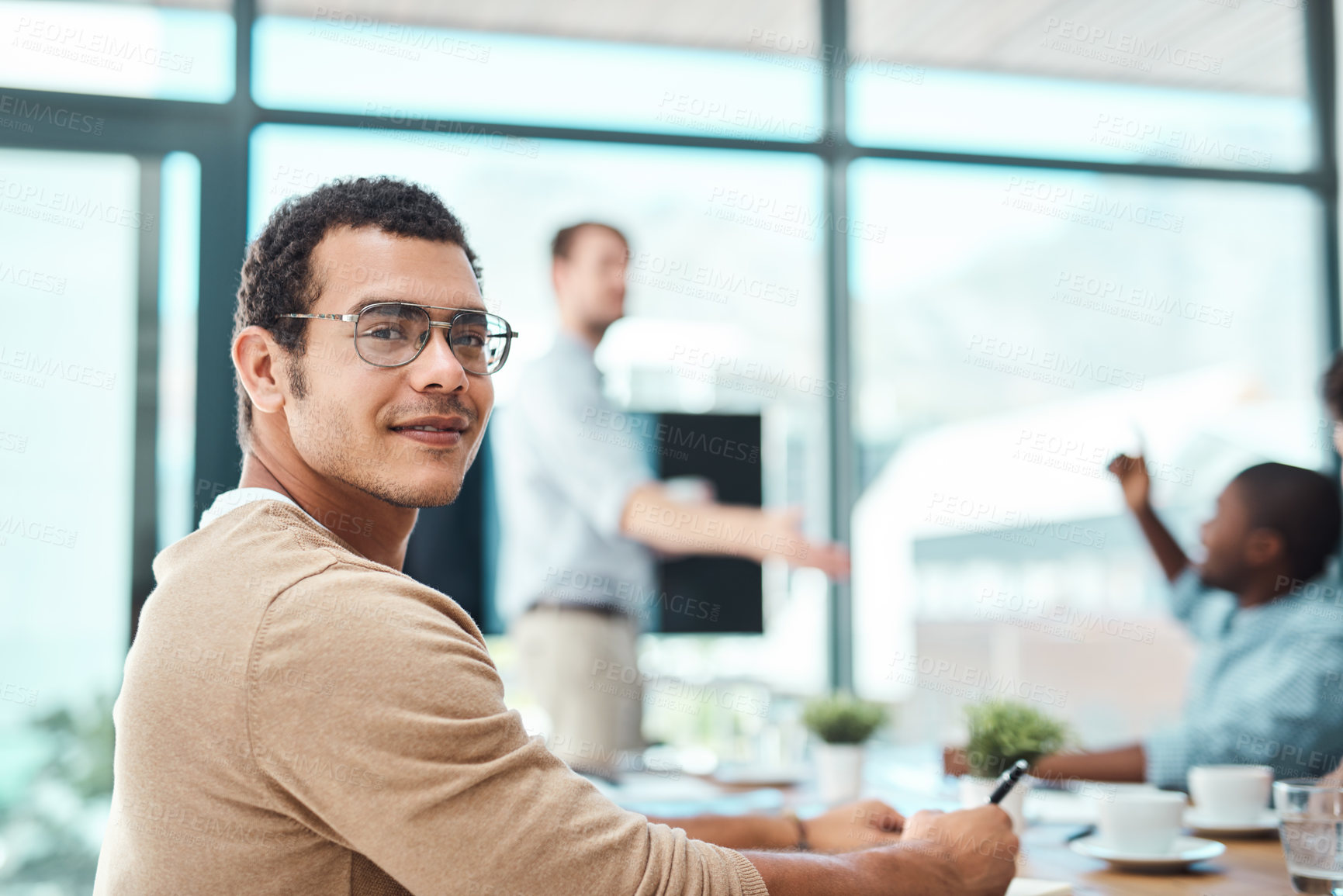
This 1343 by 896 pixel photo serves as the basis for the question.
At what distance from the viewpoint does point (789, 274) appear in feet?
12.0

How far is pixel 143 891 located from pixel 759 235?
297 centimetres

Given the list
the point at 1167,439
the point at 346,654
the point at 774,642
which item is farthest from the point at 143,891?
the point at 1167,439

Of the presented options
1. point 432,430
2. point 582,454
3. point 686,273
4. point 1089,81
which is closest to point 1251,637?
point 582,454

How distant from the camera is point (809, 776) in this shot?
89.4 inches

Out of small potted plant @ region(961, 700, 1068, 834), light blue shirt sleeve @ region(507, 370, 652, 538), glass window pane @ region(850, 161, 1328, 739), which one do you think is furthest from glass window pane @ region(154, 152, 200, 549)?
small potted plant @ region(961, 700, 1068, 834)

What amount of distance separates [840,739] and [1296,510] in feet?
4.38

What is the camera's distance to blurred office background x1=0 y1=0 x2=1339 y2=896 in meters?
3.25

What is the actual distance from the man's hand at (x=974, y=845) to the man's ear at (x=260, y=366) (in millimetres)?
796

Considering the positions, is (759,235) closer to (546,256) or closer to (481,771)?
(546,256)

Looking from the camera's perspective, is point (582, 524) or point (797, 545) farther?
point (582, 524)

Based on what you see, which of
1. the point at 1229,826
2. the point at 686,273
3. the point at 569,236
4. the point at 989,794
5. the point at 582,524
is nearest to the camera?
the point at 989,794

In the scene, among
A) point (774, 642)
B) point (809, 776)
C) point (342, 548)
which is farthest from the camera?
point (774, 642)

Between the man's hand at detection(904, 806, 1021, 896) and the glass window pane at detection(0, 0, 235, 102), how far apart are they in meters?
2.99

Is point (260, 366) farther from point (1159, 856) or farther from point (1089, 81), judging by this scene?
point (1089, 81)
